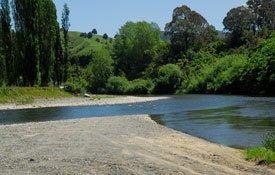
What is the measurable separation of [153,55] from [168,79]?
2826 cm

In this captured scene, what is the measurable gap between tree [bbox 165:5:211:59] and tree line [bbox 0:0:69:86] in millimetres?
66544

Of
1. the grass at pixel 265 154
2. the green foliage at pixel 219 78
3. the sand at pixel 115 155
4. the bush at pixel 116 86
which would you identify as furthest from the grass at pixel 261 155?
the bush at pixel 116 86

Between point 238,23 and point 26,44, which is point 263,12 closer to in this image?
point 238,23

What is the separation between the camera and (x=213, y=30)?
14425 centimetres

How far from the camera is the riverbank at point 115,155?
1268 cm

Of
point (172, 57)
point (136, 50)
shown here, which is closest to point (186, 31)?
point (172, 57)

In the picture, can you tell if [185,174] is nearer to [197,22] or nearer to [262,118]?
[262,118]

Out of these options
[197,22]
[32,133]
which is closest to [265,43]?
[197,22]

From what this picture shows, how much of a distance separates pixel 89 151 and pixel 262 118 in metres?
19.8

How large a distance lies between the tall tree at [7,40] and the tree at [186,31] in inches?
2921

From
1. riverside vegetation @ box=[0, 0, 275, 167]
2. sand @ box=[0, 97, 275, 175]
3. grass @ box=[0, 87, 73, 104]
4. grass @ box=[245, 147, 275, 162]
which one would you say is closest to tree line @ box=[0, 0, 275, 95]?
riverside vegetation @ box=[0, 0, 275, 167]

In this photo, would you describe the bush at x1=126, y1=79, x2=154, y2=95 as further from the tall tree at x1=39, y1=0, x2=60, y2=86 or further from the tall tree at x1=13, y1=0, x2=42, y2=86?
the tall tree at x1=13, y1=0, x2=42, y2=86

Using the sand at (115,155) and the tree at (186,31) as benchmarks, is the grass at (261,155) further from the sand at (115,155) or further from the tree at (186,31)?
the tree at (186,31)

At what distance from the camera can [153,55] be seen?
137625mm
